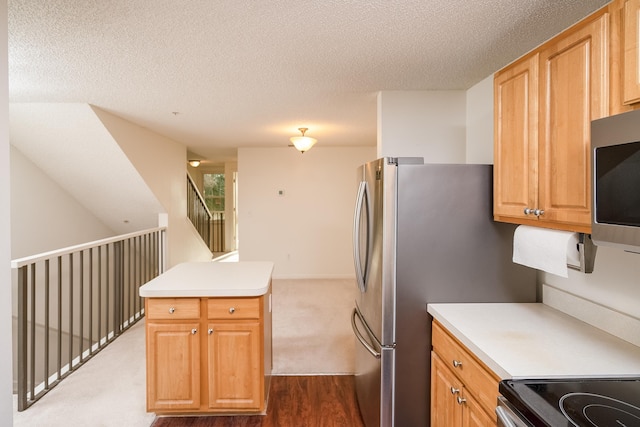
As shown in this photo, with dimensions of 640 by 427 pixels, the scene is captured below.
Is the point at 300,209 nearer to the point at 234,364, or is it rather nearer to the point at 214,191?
the point at 234,364

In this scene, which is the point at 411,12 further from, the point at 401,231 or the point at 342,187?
the point at 342,187

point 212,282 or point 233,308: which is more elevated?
point 212,282

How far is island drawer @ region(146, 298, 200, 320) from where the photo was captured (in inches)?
86.9

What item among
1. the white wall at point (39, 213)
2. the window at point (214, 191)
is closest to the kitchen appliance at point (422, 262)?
the white wall at point (39, 213)

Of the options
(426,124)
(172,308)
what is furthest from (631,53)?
(172,308)

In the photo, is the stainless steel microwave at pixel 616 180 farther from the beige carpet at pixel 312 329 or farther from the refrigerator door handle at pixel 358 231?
the beige carpet at pixel 312 329

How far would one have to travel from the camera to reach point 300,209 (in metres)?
6.54

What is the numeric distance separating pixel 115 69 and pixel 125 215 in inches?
136

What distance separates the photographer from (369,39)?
2088 mm

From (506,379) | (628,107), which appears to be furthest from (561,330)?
(628,107)

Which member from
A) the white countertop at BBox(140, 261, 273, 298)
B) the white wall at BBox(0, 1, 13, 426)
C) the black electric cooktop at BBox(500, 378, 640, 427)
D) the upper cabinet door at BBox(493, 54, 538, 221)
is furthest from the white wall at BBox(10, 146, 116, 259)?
the black electric cooktop at BBox(500, 378, 640, 427)

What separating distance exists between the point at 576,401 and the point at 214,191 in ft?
33.9

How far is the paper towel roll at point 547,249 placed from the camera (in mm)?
1474

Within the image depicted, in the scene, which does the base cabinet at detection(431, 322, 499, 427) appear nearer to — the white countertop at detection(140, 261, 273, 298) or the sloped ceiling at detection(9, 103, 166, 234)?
the white countertop at detection(140, 261, 273, 298)
